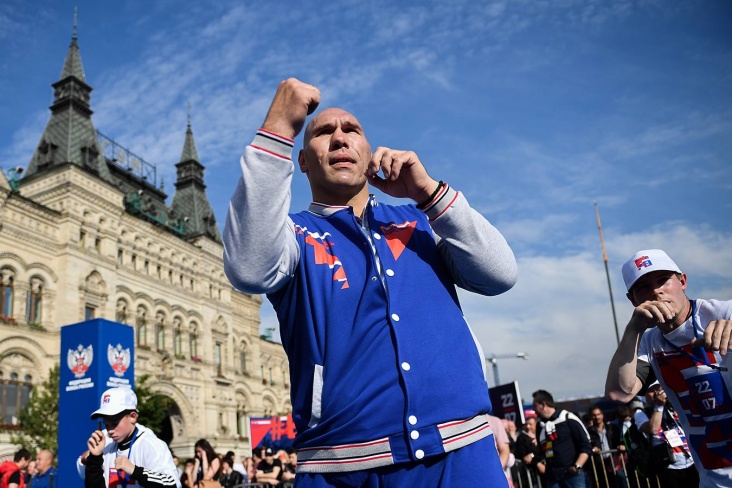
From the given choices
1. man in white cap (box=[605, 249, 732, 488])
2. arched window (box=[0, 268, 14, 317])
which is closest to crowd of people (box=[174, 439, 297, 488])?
man in white cap (box=[605, 249, 732, 488])

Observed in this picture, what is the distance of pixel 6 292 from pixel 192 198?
17.0 meters

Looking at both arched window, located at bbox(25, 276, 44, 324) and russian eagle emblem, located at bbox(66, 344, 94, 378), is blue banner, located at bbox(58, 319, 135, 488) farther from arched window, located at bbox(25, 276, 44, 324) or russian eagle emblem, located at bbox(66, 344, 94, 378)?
arched window, located at bbox(25, 276, 44, 324)

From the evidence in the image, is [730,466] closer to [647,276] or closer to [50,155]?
[647,276]

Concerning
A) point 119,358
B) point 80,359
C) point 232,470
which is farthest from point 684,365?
point 80,359

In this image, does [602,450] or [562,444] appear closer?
[562,444]

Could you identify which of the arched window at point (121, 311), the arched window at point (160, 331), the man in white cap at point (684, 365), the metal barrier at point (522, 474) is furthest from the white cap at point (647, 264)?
the arched window at point (160, 331)

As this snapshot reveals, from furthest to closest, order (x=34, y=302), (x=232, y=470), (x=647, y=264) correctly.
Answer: (x=34, y=302) → (x=232, y=470) → (x=647, y=264)

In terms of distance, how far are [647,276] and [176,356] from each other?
1312 inches

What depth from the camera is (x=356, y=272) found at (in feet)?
6.23

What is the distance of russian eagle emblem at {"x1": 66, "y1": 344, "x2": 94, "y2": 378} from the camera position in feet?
44.7

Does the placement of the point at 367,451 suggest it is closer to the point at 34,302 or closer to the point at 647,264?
the point at 647,264

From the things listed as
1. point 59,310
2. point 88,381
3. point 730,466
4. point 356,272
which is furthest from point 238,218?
point 59,310

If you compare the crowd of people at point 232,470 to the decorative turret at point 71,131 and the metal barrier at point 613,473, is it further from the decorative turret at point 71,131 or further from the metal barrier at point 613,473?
the decorative turret at point 71,131

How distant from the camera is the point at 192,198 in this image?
4081cm
